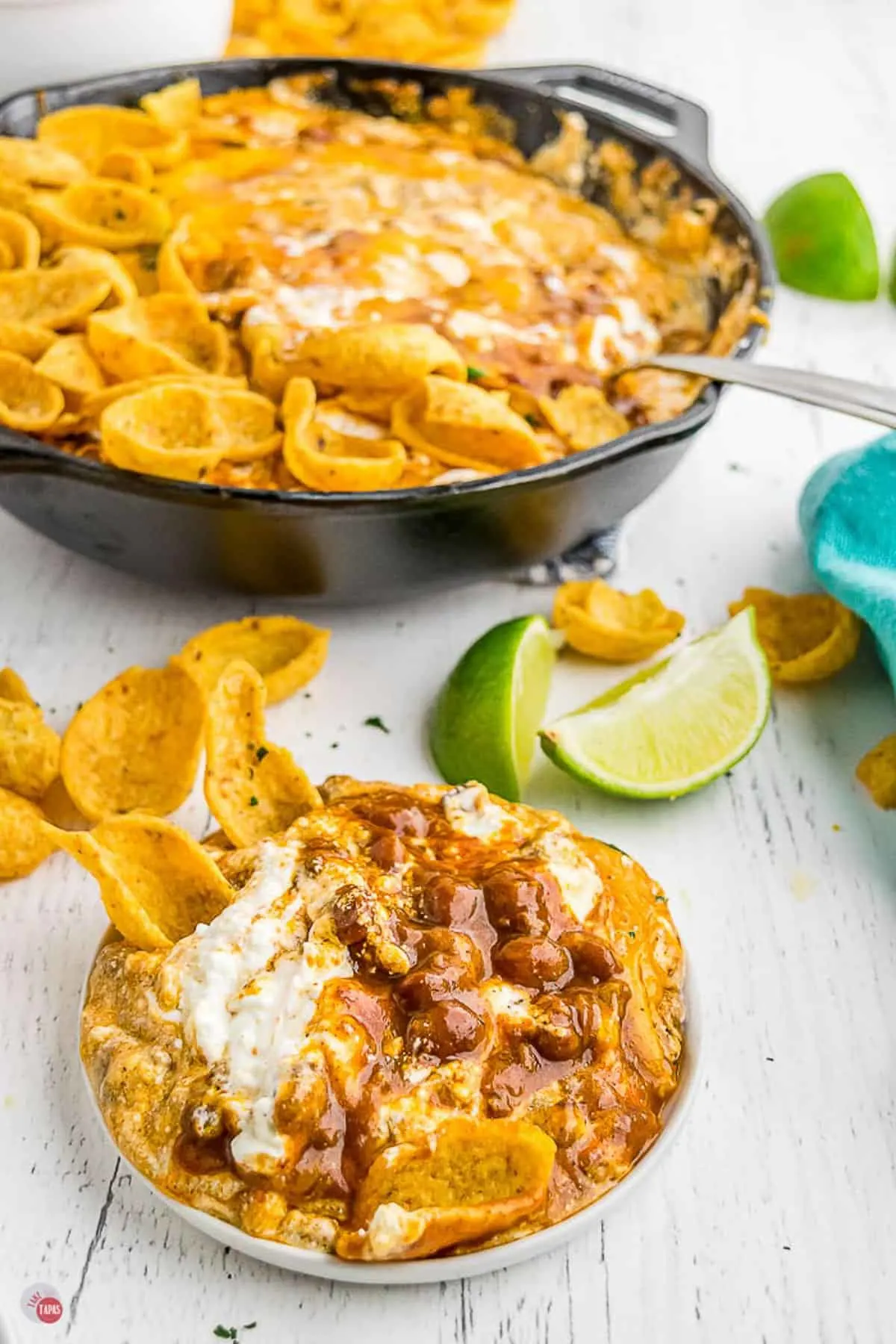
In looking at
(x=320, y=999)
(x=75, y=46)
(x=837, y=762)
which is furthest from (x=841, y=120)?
(x=320, y=999)

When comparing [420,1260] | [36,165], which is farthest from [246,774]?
[36,165]

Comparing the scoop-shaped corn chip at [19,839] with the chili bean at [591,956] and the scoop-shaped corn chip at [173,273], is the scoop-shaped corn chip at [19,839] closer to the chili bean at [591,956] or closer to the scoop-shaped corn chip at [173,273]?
the chili bean at [591,956]

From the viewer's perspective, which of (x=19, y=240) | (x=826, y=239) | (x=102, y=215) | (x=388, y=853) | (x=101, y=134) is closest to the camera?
(x=388, y=853)

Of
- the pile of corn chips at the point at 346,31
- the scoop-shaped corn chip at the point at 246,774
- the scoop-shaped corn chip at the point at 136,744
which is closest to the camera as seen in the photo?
the scoop-shaped corn chip at the point at 246,774

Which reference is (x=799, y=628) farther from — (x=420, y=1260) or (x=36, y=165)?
(x=36, y=165)

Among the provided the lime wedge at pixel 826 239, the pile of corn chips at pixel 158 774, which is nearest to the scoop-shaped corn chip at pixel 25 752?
the pile of corn chips at pixel 158 774
